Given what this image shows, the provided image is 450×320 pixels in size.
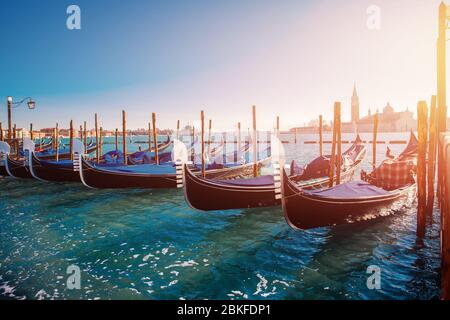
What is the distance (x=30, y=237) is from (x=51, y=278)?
7.58 feet

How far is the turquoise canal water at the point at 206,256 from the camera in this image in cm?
389

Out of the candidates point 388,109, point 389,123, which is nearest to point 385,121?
point 389,123

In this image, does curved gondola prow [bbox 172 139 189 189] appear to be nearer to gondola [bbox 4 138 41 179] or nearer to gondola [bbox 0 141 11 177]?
gondola [bbox 4 138 41 179]

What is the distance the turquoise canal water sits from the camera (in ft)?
12.8

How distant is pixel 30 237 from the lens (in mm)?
5930

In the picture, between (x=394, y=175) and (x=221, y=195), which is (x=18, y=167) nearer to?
(x=221, y=195)

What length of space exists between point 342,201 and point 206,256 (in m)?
3.02

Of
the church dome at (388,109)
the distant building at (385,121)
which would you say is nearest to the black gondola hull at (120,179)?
the distant building at (385,121)

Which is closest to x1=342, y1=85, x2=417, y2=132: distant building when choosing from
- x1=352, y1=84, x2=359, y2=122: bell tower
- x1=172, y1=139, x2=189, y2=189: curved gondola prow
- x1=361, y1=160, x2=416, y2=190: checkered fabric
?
x1=352, y1=84, x2=359, y2=122: bell tower

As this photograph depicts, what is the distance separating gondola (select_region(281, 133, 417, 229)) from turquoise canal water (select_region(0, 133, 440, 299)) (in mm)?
333

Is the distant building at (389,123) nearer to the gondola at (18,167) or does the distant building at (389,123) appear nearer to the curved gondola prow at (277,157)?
the gondola at (18,167)

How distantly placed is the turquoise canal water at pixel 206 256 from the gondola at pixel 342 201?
0.33 meters

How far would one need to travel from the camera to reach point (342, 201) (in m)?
5.78

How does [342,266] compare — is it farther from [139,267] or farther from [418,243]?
[139,267]
